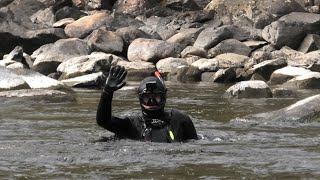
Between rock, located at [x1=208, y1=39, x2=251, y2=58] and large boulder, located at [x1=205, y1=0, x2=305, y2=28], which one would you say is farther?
large boulder, located at [x1=205, y1=0, x2=305, y2=28]

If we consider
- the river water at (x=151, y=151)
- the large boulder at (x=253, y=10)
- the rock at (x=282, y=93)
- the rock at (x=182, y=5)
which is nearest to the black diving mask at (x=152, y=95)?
the river water at (x=151, y=151)

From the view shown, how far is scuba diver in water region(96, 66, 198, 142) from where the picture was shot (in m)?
8.07

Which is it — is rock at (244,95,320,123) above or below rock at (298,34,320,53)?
above

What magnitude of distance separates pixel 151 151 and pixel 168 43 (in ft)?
59.1

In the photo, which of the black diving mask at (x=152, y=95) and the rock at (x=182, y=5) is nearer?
the black diving mask at (x=152, y=95)

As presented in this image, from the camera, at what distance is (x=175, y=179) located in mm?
6422

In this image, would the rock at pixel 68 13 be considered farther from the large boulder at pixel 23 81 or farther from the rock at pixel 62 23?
the large boulder at pixel 23 81

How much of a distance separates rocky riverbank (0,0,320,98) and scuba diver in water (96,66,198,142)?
306 inches

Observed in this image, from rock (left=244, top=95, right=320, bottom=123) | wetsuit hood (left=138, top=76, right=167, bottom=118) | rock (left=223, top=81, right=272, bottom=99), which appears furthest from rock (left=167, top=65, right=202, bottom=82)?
wetsuit hood (left=138, top=76, right=167, bottom=118)

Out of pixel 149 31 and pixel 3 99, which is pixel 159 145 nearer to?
pixel 3 99

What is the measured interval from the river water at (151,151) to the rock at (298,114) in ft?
1.16

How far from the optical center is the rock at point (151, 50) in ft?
81.7

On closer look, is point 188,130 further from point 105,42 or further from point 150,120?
point 105,42

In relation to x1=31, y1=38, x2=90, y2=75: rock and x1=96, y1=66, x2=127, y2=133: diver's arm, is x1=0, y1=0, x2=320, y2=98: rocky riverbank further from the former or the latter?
x1=96, y1=66, x2=127, y2=133: diver's arm
